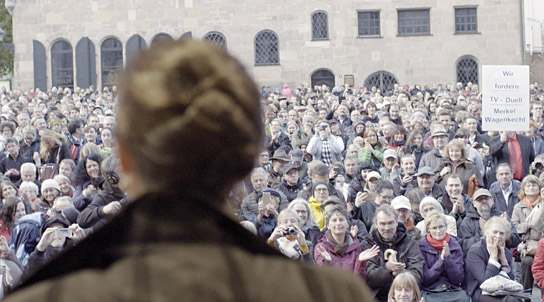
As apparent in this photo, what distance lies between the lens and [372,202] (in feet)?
32.2

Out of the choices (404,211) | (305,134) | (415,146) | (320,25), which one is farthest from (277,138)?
(320,25)

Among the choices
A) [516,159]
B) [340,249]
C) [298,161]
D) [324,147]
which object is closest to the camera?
[340,249]

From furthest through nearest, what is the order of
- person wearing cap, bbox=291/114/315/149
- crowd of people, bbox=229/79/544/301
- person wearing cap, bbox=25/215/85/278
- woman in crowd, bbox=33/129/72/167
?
person wearing cap, bbox=291/114/315/149 < woman in crowd, bbox=33/129/72/167 < crowd of people, bbox=229/79/544/301 < person wearing cap, bbox=25/215/85/278

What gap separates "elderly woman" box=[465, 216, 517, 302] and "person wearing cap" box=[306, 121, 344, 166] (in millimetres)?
5919

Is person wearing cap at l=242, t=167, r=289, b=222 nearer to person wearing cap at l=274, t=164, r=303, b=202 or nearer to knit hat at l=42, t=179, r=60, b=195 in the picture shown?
person wearing cap at l=274, t=164, r=303, b=202

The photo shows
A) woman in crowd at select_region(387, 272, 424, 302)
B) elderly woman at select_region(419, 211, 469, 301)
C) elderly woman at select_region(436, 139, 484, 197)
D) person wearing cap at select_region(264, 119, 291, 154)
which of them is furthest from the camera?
person wearing cap at select_region(264, 119, 291, 154)

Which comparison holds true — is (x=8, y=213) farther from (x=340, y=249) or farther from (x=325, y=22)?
(x=325, y=22)

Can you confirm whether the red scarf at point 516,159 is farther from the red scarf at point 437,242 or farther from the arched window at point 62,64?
the arched window at point 62,64

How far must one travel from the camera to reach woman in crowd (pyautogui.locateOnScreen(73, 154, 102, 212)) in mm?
9258

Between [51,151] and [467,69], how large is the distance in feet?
94.0

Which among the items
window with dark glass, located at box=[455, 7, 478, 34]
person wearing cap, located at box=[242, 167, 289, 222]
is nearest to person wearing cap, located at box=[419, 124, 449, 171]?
person wearing cap, located at box=[242, 167, 289, 222]

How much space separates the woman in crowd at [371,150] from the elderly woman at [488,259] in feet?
14.9

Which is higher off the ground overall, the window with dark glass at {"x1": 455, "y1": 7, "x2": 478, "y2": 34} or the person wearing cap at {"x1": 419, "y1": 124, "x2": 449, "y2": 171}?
the window with dark glass at {"x1": 455, "y1": 7, "x2": 478, "y2": 34}

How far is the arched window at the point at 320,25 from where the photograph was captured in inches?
1524
